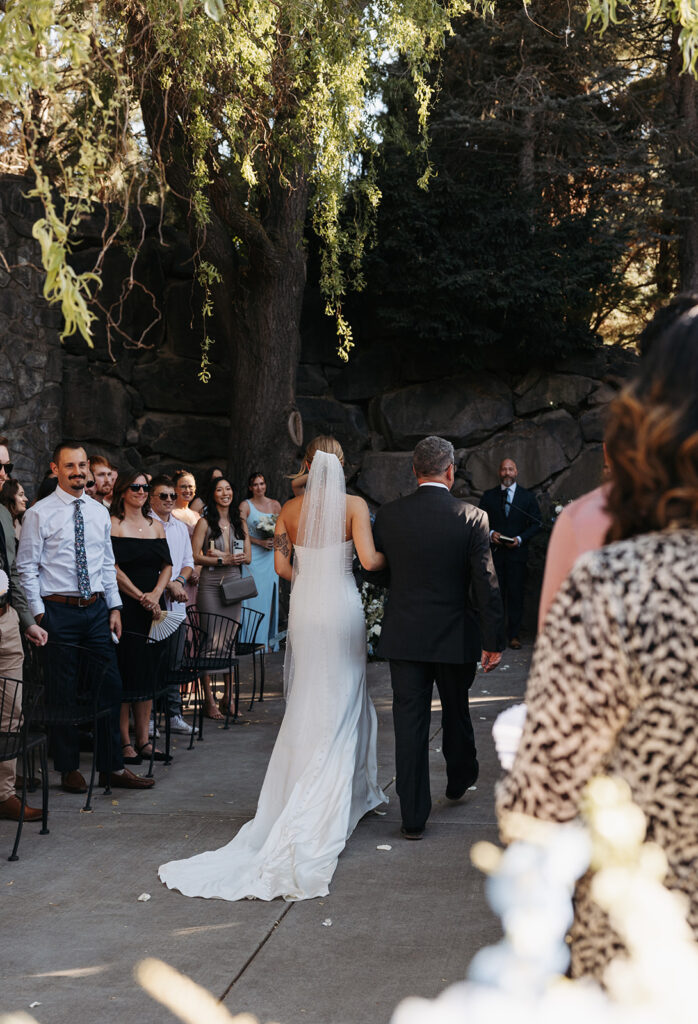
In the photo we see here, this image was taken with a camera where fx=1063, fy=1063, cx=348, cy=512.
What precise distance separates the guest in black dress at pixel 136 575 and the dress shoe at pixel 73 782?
62 cm

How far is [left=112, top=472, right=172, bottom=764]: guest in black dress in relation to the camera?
704 centimetres

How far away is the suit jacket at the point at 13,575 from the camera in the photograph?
19.1ft

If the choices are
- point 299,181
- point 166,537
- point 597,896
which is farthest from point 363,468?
point 597,896

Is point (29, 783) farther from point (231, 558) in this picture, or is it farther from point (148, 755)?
point (231, 558)

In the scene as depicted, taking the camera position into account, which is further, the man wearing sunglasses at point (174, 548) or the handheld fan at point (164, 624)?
the man wearing sunglasses at point (174, 548)

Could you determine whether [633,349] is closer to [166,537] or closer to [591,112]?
[591,112]

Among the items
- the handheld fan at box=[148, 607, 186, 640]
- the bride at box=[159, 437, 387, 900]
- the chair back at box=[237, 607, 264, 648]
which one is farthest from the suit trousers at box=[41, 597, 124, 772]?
the chair back at box=[237, 607, 264, 648]

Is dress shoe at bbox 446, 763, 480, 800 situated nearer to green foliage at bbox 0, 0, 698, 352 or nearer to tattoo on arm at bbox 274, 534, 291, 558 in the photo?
tattoo on arm at bbox 274, 534, 291, 558

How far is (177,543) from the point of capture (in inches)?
320

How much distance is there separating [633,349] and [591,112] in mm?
3430

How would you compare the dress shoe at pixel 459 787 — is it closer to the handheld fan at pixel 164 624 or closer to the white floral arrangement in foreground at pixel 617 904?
the handheld fan at pixel 164 624

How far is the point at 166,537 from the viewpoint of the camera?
7.84 metres

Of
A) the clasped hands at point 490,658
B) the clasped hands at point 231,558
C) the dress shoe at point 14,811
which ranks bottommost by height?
the dress shoe at point 14,811

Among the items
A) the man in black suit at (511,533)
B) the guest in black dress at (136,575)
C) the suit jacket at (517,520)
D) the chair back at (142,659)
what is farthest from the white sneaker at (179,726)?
the suit jacket at (517,520)
